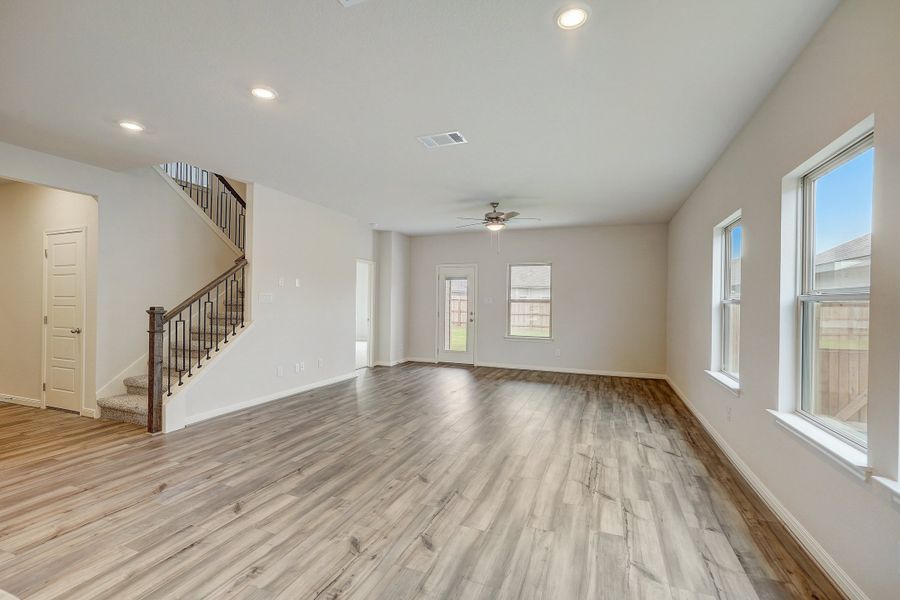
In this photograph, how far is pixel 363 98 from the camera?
288 cm

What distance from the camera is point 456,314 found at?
8.80m

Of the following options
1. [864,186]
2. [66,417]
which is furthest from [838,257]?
[66,417]

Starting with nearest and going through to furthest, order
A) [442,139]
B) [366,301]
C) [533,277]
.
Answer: [442,139]
[533,277]
[366,301]

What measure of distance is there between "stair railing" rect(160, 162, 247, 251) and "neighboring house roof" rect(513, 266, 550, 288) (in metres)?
5.20

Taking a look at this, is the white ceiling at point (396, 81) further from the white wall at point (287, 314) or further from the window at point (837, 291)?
the white wall at point (287, 314)

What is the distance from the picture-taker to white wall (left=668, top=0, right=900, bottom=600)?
5.26 feet

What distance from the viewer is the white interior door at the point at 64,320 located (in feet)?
15.4

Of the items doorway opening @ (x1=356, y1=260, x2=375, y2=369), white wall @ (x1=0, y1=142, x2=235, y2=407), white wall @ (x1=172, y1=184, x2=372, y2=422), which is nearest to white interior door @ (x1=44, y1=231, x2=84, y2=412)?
white wall @ (x1=0, y1=142, x2=235, y2=407)

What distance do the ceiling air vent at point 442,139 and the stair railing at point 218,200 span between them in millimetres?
3745

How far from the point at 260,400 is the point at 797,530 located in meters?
5.38

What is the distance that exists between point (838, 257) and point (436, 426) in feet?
11.7

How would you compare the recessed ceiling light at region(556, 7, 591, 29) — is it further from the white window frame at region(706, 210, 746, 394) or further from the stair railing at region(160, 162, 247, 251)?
the stair railing at region(160, 162, 247, 251)

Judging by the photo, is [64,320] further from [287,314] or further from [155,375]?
[287,314]

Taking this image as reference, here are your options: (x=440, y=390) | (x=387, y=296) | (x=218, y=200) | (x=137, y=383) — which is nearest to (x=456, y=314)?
(x=387, y=296)
